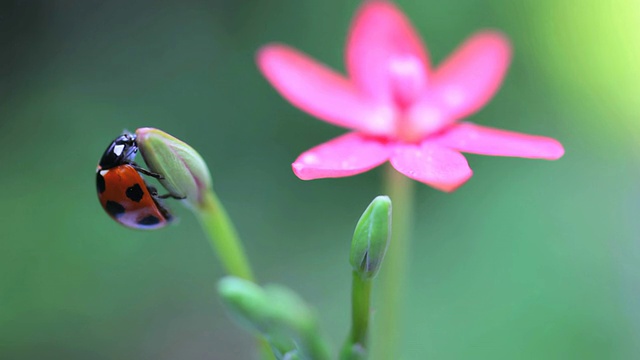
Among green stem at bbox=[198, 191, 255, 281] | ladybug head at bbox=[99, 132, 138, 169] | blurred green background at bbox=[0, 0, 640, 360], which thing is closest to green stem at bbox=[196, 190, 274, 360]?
green stem at bbox=[198, 191, 255, 281]

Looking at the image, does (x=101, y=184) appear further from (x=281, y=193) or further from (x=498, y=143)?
(x=281, y=193)

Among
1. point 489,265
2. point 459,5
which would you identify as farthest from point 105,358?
point 459,5

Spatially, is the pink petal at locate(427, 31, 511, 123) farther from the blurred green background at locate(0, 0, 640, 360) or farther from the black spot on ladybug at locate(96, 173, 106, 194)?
the blurred green background at locate(0, 0, 640, 360)

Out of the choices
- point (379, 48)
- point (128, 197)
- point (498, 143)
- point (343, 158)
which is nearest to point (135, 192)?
point (128, 197)

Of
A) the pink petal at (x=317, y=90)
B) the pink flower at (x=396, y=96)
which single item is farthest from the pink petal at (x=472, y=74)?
the pink petal at (x=317, y=90)

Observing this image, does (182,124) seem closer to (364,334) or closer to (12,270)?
(12,270)

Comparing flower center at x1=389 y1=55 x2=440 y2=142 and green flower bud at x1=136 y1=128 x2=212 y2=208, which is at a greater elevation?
flower center at x1=389 y1=55 x2=440 y2=142

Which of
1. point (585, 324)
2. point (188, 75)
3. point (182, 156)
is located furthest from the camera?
point (188, 75)

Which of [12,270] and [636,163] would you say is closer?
[12,270]
